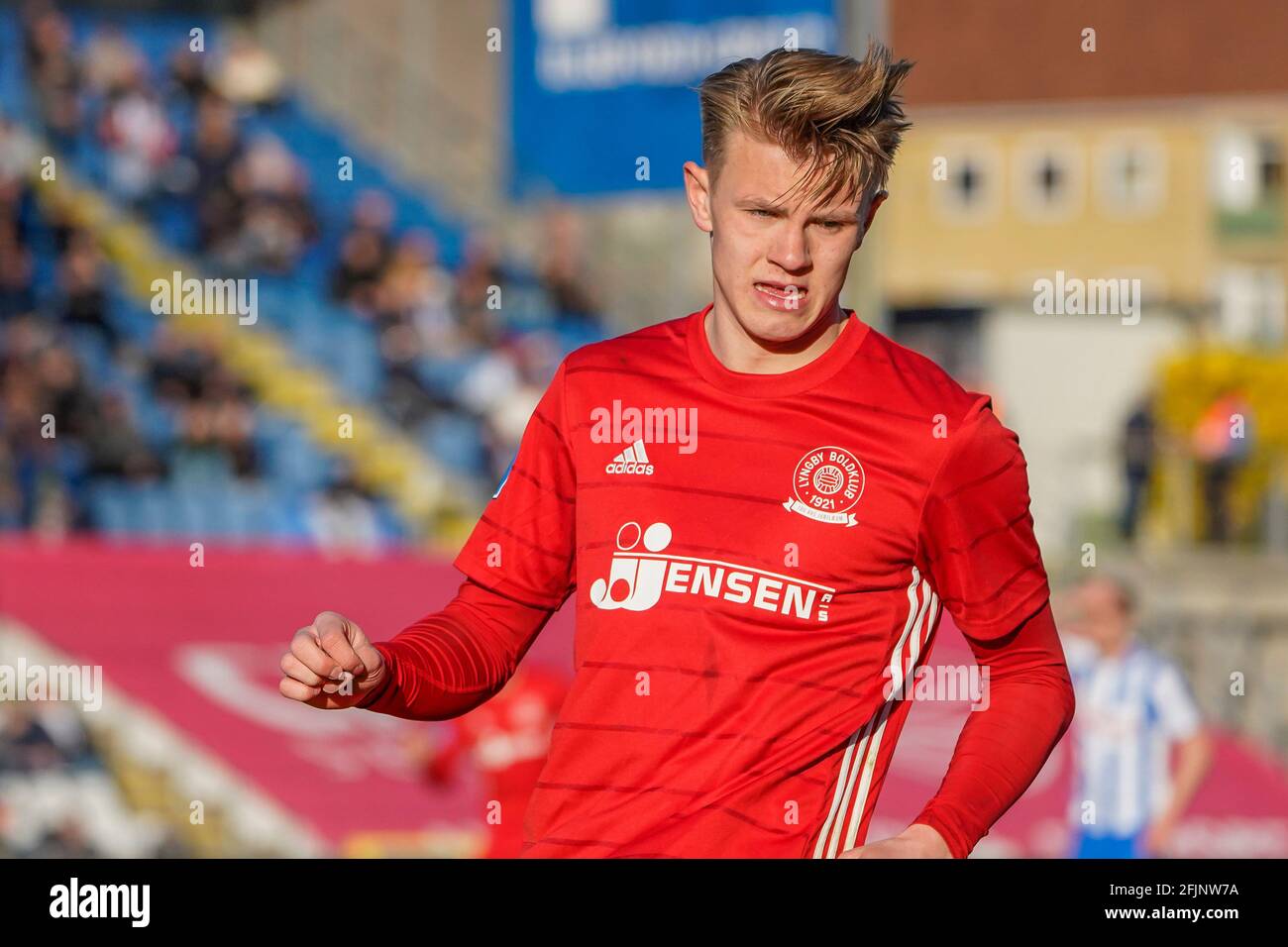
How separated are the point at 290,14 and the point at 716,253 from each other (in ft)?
62.5

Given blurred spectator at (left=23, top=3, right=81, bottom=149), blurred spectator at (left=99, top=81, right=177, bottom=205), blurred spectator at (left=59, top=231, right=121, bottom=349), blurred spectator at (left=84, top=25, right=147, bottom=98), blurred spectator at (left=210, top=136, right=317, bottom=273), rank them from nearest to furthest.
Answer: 1. blurred spectator at (left=59, top=231, right=121, bottom=349)
2. blurred spectator at (left=210, top=136, right=317, bottom=273)
3. blurred spectator at (left=99, top=81, right=177, bottom=205)
4. blurred spectator at (left=23, top=3, right=81, bottom=149)
5. blurred spectator at (left=84, top=25, right=147, bottom=98)

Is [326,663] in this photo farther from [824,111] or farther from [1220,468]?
[1220,468]

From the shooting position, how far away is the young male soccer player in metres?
2.66

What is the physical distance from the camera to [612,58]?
11359 millimetres

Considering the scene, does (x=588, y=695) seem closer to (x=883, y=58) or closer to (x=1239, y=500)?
(x=883, y=58)

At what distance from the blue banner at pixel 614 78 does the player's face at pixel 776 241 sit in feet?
26.7

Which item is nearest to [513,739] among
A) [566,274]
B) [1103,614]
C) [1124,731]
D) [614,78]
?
[1103,614]

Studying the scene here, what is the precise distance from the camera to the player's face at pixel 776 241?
266 cm

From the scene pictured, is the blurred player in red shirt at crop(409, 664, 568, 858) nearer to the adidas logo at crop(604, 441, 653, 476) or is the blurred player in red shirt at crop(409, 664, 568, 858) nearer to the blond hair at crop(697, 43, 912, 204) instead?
the adidas logo at crop(604, 441, 653, 476)

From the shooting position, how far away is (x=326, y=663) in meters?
2.53

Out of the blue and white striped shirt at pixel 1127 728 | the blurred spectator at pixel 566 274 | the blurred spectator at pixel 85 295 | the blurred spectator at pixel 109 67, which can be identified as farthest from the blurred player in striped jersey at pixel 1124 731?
the blurred spectator at pixel 109 67

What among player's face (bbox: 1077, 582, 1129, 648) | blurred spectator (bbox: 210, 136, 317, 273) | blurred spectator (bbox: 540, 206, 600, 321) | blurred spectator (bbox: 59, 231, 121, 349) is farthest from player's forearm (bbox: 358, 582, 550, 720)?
blurred spectator (bbox: 540, 206, 600, 321)

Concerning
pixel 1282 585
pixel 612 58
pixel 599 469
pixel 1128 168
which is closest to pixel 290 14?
pixel 612 58

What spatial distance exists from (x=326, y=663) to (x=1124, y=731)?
6375 millimetres
